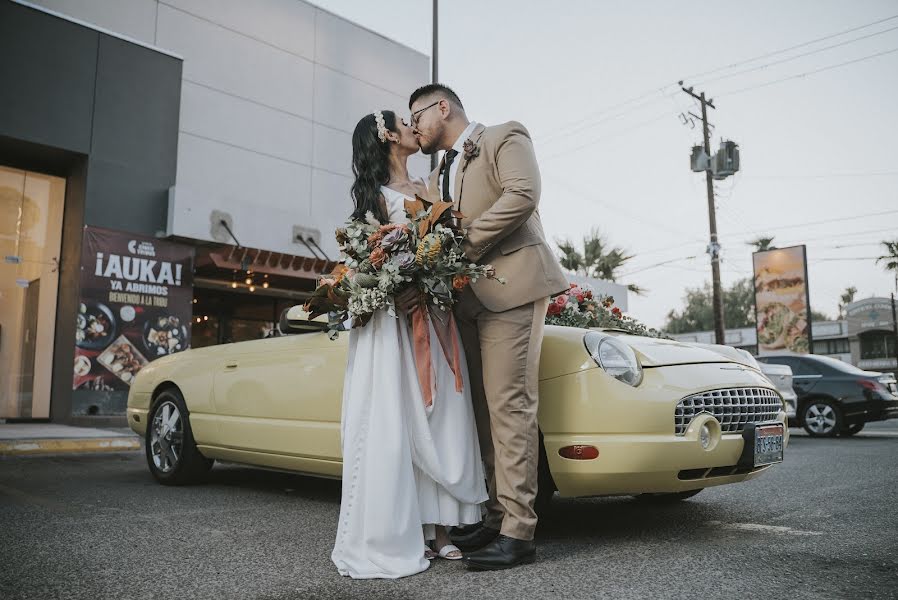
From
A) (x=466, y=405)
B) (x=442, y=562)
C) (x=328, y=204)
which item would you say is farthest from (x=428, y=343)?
(x=328, y=204)

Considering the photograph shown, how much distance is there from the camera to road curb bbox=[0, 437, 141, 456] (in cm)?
733

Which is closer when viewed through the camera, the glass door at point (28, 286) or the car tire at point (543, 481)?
the car tire at point (543, 481)

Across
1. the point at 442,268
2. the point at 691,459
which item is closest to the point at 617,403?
the point at 691,459

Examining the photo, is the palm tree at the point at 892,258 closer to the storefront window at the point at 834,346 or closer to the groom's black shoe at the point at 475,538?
the storefront window at the point at 834,346

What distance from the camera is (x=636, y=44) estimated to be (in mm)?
11688

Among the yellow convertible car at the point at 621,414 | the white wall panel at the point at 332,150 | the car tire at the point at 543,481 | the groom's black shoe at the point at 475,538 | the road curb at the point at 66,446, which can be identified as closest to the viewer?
the yellow convertible car at the point at 621,414

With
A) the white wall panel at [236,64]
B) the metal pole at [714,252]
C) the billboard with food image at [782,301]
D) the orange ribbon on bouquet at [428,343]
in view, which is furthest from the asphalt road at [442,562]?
the billboard with food image at [782,301]

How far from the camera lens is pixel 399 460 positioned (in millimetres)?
2898

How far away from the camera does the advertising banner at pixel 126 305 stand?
1140 cm

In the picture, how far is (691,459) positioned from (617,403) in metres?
0.39

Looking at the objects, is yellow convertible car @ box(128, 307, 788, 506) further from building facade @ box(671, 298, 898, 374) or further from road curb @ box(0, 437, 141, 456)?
building facade @ box(671, 298, 898, 374)

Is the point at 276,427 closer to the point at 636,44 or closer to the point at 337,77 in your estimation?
the point at 636,44

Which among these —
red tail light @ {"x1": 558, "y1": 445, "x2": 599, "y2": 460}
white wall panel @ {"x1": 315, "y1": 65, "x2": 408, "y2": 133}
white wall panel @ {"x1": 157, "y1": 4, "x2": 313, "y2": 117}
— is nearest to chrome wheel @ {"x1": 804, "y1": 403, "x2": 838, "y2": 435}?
red tail light @ {"x1": 558, "y1": 445, "x2": 599, "y2": 460}

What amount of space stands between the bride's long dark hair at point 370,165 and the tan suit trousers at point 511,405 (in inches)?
26.2
